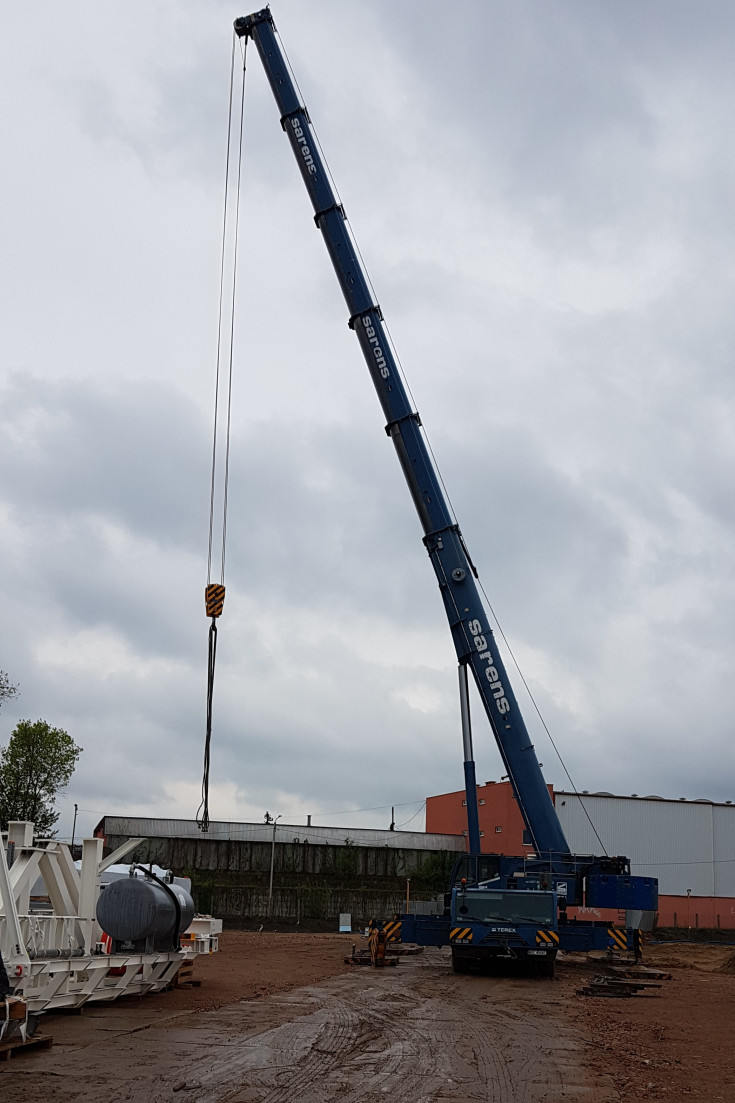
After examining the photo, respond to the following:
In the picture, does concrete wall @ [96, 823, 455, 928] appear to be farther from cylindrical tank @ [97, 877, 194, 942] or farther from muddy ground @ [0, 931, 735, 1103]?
cylindrical tank @ [97, 877, 194, 942]

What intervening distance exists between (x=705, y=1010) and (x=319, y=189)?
19232mm

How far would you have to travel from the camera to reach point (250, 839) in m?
54.9

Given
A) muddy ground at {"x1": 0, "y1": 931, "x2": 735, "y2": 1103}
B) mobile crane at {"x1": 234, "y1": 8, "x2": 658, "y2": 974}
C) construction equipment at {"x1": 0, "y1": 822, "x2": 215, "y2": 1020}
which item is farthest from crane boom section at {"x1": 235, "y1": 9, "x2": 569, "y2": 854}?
construction equipment at {"x1": 0, "y1": 822, "x2": 215, "y2": 1020}

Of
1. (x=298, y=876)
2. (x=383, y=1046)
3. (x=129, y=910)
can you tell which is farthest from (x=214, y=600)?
(x=298, y=876)

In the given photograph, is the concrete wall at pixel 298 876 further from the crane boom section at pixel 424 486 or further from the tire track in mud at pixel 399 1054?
the tire track in mud at pixel 399 1054

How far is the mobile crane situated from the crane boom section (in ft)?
0.08

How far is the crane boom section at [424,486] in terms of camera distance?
22.3 meters

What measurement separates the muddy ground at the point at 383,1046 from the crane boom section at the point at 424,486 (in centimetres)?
399

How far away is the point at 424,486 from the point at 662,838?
32.9m

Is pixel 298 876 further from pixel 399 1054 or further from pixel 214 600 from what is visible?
pixel 399 1054

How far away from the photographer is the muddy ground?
29.7ft

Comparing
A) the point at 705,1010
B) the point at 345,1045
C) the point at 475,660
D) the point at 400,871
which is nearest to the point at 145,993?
the point at 345,1045

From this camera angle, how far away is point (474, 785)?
22688mm

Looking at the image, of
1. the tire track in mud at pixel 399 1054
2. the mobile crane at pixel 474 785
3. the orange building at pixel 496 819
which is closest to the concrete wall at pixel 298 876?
the orange building at pixel 496 819
